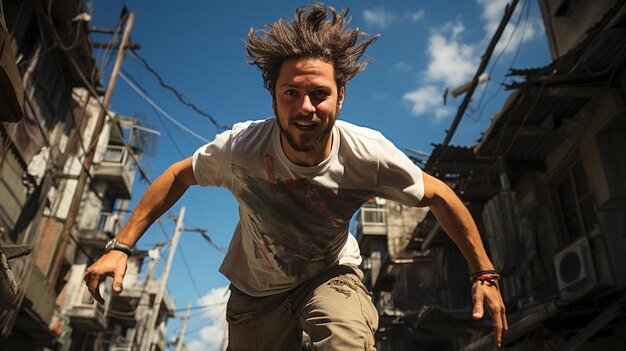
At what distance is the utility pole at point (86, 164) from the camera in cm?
1037

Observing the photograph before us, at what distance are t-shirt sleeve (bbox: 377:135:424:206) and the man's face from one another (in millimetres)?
356

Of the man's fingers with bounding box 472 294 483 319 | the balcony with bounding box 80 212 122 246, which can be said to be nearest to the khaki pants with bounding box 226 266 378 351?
the man's fingers with bounding box 472 294 483 319

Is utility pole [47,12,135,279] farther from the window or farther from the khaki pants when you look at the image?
the window

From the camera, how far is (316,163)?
2.75 m

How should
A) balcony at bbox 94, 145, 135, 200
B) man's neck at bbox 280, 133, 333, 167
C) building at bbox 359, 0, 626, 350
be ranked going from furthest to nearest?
1. balcony at bbox 94, 145, 135, 200
2. building at bbox 359, 0, 626, 350
3. man's neck at bbox 280, 133, 333, 167

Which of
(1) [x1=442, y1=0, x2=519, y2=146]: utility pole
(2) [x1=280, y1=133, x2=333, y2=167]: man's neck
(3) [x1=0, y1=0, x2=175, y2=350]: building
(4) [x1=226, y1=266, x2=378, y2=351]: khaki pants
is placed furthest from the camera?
(3) [x1=0, y1=0, x2=175, y2=350]: building

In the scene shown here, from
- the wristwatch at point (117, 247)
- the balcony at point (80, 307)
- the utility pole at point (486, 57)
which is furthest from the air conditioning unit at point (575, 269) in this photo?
the balcony at point (80, 307)

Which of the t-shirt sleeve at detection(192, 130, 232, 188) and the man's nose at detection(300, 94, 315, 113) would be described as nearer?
the man's nose at detection(300, 94, 315, 113)

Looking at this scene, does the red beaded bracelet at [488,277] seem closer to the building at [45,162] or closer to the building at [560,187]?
the building at [45,162]

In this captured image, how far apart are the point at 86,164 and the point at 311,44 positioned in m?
10.2

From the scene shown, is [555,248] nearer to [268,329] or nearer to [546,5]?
[546,5]

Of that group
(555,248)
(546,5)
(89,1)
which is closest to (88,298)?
(89,1)

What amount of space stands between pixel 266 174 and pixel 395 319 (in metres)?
14.7

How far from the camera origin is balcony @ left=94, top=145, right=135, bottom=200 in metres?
25.5
